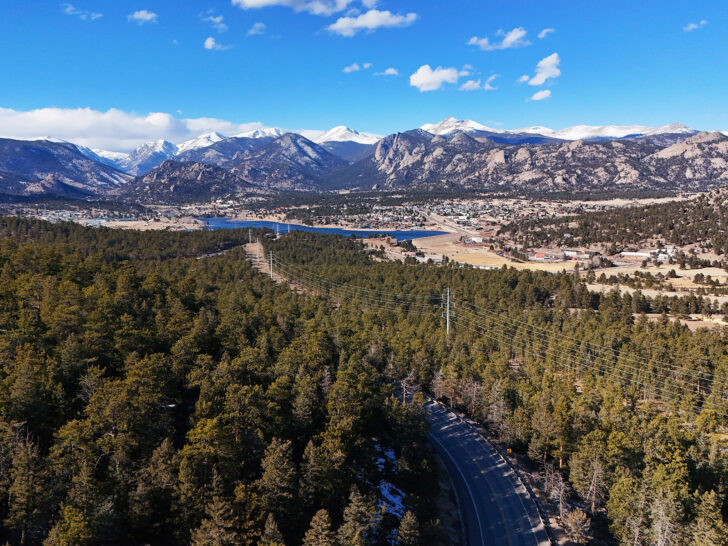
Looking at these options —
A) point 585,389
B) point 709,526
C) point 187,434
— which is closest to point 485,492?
point 709,526

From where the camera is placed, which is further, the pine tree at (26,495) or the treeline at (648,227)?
the treeline at (648,227)

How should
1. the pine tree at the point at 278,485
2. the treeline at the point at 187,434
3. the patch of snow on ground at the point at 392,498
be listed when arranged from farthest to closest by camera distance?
the patch of snow on ground at the point at 392,498 → the pine tree at the point at 278,485 → the treeline at the point at 187,434

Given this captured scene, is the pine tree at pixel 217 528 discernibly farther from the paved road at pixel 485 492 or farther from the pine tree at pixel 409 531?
the paved road at pixel 485 492

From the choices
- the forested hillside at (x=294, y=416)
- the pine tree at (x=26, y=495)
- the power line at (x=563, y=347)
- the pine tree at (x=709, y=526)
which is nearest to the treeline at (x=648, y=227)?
the power line at (x=563, y=347)

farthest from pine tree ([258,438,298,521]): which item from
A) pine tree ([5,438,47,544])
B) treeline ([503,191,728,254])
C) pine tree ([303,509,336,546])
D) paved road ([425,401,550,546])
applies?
treeline ([503,191,728,254])

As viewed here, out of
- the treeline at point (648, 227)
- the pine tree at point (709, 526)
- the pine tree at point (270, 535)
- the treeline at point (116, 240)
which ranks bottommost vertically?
the pine tree at point (709, 526)

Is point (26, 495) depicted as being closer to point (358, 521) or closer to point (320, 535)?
point (320, 535)

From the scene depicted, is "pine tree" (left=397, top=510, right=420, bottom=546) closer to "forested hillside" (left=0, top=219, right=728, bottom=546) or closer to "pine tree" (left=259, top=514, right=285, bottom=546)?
"forested hillside" (left=0, top=219, right=728, bottom=546)
